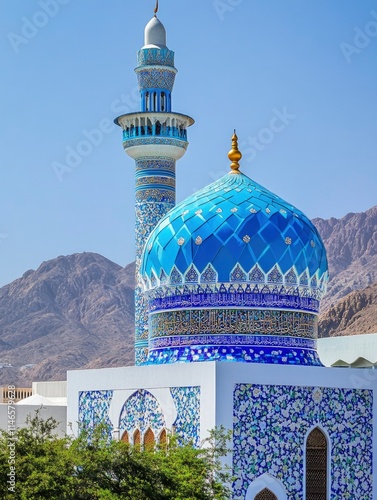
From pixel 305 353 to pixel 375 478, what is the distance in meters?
1.53

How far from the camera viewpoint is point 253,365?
1235 centimetres

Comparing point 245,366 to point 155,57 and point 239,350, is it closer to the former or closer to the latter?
point 239,350

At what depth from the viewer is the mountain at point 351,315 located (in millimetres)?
43938

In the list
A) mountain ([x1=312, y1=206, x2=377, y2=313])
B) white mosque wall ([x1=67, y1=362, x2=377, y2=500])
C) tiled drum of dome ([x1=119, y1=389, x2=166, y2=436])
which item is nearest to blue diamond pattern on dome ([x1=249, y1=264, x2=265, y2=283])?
white mosque wall ([x1=67, y1=362, x2=377, y2=500])

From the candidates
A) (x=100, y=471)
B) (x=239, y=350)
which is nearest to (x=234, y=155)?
(x=239, y=350)

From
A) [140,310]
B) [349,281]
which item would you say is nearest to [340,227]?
[349,281]

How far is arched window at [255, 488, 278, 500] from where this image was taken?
12.2 meters

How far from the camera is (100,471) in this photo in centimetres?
1088

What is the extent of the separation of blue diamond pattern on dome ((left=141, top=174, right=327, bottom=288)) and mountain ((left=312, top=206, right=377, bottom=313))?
45.9 m

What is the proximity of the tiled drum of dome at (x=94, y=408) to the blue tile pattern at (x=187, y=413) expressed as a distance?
3.84 ft

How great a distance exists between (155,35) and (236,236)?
6.20 meters

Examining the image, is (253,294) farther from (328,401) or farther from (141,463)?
(141,463)

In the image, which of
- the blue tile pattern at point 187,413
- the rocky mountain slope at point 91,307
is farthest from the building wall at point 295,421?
the rocky mountain slope at point 91,307

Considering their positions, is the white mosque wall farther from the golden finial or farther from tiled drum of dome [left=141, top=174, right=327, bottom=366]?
the golden finial
